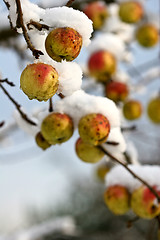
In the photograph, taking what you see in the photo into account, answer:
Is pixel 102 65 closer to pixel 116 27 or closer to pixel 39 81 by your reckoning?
pixel 116 27

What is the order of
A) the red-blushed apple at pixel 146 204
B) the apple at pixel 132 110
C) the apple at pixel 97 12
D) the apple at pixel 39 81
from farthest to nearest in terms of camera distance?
the apple at pixel 97 12
the apple at pixel 132 110
the red-blushed apple at pixel 146 204
the apple at pixel 39 81

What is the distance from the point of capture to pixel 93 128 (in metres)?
0.81

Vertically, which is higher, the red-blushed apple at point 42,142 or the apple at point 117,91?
the red-blushed apple at point 42,142

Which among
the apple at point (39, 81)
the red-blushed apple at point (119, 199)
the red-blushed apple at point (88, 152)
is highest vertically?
the apple at point (39, 81)

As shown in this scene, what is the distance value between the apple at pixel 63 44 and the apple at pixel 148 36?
172 cm

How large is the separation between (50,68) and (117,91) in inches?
59.5

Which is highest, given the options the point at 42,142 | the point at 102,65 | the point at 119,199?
the point at 42,142

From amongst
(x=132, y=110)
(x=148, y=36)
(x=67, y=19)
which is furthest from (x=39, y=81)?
(x=148, y=36)

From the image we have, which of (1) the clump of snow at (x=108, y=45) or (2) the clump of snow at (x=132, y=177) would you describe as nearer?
(2) the clump of snow at (x=132, y=177)

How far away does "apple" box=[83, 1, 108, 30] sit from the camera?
211 cm

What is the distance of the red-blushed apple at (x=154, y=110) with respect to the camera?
2.06 meters

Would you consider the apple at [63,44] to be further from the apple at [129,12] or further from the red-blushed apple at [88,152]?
the apple at [129,12]

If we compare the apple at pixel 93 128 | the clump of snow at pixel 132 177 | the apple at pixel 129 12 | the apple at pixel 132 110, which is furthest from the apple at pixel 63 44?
the apple at pixel 129 12

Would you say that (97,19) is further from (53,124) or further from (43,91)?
(43,91)
